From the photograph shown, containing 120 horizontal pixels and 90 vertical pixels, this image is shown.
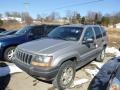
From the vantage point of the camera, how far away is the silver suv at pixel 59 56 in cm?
491

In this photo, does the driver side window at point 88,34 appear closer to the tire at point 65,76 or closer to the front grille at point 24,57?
the tire at point 65,76

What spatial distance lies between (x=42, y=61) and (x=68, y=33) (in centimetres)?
195

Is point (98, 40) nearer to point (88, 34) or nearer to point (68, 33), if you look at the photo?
point (88, 34)

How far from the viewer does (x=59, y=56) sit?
5.02 meters

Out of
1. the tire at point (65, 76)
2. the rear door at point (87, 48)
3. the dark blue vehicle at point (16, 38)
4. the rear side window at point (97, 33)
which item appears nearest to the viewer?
the tire at point (65, 76)

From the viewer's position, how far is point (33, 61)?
505 centimetres

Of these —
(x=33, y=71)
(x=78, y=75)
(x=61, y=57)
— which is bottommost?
(x=78, y=75)

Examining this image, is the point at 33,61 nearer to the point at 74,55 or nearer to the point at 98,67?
the point at 74,55

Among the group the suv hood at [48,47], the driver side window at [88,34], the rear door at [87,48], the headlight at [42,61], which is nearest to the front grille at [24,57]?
the suv hood at [48,47]

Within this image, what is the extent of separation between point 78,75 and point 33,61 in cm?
219

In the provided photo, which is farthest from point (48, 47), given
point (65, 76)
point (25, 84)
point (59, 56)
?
point (25, 84)

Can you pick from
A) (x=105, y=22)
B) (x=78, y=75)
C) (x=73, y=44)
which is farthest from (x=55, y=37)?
(x=105, y=22)

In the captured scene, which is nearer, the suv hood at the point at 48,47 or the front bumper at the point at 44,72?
the front bumper at the point at 44,72

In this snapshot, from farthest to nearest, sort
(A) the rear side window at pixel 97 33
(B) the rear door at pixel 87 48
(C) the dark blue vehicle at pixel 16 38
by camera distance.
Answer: (C) the dark blue vehicle at pixel 16 38 → (A) the rear side window at pixel 97 33 → (B) the rear door at pixel 87 48
